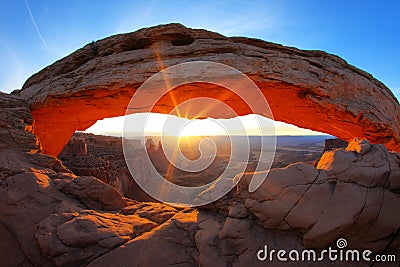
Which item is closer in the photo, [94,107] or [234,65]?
[234,65]

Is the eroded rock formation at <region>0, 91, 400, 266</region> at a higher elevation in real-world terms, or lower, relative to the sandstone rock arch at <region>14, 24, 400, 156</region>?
lower

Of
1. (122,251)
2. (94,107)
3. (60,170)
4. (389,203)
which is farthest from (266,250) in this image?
(94,107)

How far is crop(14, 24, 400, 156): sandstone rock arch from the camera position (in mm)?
8328

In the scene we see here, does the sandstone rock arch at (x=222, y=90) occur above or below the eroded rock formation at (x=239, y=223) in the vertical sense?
above

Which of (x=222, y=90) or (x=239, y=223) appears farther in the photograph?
(x=222, y=90)

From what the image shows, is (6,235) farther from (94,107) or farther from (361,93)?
(361,93)

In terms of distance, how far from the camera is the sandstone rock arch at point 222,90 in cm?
833

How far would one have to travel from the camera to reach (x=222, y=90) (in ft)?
29.9

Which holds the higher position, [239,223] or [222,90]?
[222,90]

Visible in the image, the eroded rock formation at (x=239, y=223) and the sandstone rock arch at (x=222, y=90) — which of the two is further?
the sandstone rock arch at (x=222, y=90)

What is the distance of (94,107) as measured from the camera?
10.6 m

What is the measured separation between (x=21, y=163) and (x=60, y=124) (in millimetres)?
5581

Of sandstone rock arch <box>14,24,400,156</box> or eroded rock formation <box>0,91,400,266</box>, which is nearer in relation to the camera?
eroded rock formation <box>0,91,400,266</box>

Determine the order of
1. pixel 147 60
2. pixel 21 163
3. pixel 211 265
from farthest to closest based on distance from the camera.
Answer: pixel 147 60 < pixel 21 163 < pixel 211 265
